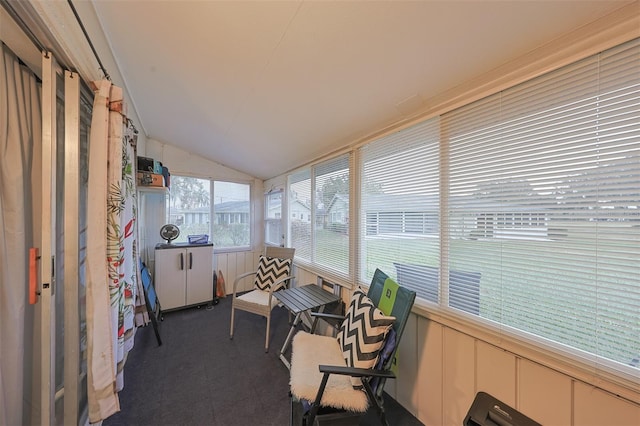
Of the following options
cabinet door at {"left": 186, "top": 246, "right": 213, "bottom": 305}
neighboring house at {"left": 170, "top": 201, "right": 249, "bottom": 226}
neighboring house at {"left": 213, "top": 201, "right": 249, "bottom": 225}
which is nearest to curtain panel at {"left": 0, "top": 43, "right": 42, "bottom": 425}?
cabinet door at {"left": 186, "top": 246, "right": 213, "bottom": 305}

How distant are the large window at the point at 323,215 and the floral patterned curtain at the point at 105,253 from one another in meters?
1.75

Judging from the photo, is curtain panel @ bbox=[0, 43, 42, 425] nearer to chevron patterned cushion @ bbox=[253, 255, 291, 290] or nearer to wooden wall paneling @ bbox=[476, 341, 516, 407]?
chevron patterned cushion @ bbox=[253, 255, 291, 290]

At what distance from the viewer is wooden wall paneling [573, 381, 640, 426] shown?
833mm

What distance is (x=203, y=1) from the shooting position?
3.68ft

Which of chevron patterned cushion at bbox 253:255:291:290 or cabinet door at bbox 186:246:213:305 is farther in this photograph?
cabinet door at bbox 186:246:213:305

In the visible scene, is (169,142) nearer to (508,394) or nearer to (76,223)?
(76,223)

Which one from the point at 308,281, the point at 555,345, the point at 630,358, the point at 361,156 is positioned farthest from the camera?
the point at 308,281

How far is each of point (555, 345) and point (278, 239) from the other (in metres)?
3.46

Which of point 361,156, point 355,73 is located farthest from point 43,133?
point 361,156

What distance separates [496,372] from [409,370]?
1.96 ft

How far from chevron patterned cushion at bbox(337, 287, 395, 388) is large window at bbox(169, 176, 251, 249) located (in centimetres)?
329

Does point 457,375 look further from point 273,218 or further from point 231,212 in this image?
point 231,212

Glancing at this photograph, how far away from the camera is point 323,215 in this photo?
107 inches

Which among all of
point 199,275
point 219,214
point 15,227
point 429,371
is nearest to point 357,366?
point 429,371
